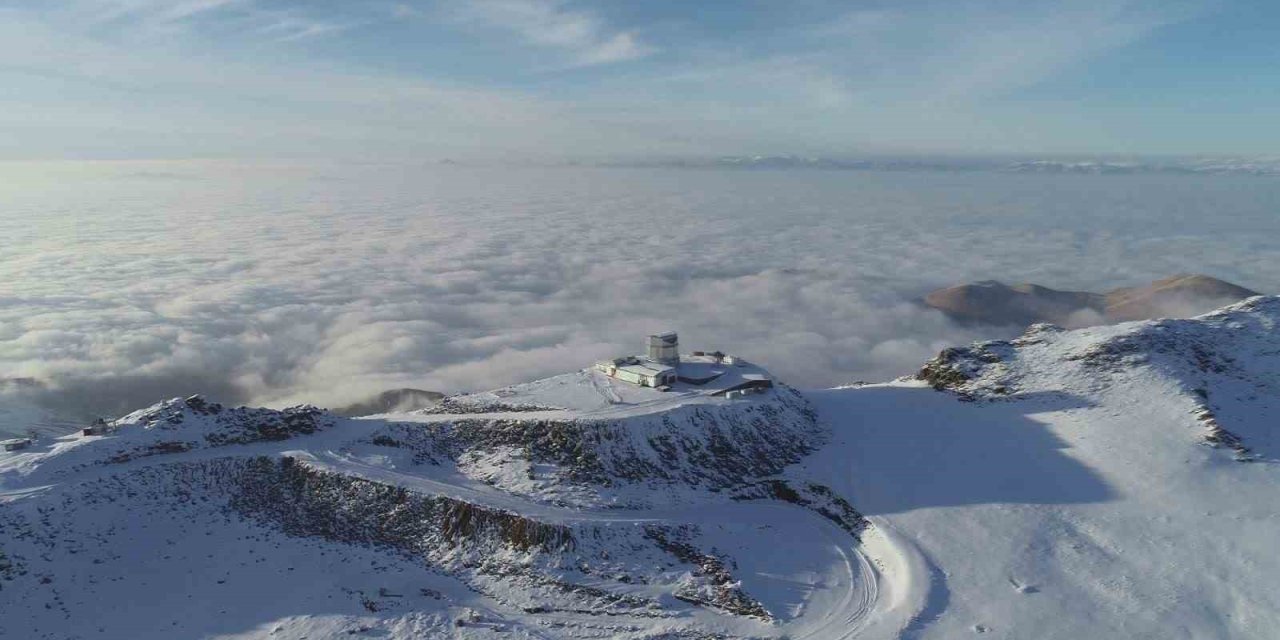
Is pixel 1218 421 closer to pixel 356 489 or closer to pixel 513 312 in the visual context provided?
pixel 356 489

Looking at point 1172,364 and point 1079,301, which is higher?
point 1172,364

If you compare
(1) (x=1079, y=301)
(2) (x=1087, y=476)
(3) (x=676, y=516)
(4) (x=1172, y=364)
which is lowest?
(1) (x=1079, y=301)

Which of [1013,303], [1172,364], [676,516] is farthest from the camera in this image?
[1013,303]

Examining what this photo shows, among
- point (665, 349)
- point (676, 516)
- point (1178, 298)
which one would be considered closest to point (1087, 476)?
point (676, 516)

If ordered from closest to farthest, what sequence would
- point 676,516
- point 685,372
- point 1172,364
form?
point 676,516
point 1172,364
point 685,372

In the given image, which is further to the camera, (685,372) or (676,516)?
(685,372)

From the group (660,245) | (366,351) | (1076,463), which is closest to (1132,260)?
(660,245)

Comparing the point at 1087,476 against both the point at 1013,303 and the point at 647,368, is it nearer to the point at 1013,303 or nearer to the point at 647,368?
the point at 647,368
